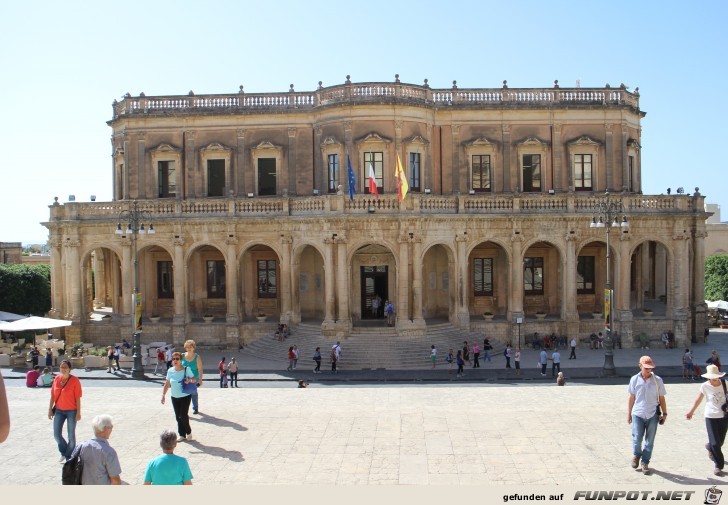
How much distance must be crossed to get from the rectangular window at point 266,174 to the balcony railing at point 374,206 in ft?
10.9

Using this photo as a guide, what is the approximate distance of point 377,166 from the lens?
36.1m

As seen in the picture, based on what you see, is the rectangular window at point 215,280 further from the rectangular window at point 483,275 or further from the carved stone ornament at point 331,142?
the rectangular window at point 483,275

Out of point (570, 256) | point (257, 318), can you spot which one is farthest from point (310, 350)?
point (570, 256)

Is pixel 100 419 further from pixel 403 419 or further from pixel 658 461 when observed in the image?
pixel 658 461

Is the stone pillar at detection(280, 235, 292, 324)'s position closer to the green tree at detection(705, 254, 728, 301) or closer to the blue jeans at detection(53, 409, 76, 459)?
the blue jeans at detection(53, 409, 76, 459)

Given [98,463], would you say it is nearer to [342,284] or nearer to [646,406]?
[646,406]

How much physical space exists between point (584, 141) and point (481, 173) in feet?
21.1

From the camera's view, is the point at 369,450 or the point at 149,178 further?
the point at 149,178

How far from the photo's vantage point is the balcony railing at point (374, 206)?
108ft

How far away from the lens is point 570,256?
1369 inches

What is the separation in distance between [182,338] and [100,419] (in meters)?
27.2

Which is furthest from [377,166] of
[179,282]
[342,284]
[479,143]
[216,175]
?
[179,282]

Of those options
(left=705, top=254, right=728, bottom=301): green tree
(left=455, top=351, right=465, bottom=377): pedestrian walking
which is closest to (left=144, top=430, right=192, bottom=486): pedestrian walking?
(left=455, top=351, right=465, bottom=377): pedestrian walking

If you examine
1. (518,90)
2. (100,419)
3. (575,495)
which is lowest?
(575,495)
